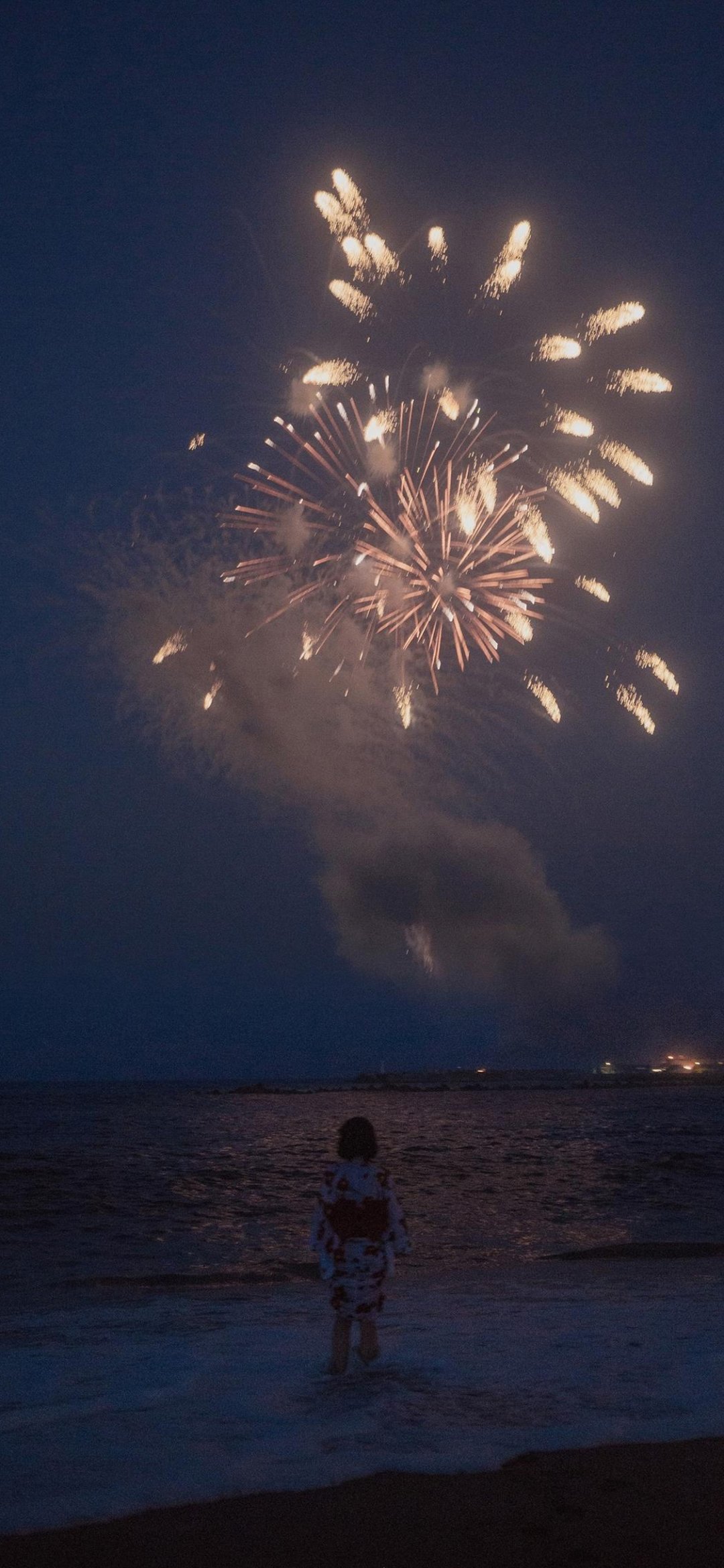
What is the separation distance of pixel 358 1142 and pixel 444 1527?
308 cm

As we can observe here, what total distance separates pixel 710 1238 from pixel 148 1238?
9.65 metres

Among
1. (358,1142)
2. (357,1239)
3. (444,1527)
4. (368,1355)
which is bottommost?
(444,1527)

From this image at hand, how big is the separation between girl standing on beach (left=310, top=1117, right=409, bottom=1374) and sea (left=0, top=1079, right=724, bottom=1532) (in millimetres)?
355

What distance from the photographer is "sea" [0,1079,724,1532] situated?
5707 millimetres

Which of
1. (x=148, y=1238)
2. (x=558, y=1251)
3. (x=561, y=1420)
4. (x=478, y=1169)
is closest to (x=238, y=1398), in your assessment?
(x=561, y=1420)

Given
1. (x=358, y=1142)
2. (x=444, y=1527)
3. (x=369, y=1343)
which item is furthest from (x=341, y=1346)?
(x=444, y=1527)

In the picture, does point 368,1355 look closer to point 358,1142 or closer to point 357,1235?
point 357,1235

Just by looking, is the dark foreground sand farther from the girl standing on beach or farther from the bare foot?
the bare foot

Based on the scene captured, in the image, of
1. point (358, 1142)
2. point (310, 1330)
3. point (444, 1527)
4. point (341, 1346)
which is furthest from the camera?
point (310, 1330)

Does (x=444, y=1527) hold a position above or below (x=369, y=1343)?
below

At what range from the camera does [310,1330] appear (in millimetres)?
9773

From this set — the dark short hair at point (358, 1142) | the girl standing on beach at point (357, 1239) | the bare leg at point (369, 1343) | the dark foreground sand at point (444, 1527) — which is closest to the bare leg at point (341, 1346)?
the girl standing on beach at point (357, 1239)

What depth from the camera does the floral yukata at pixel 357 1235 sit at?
7.36 m

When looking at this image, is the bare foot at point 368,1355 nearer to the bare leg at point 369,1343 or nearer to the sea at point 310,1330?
the bare leg at point 369,1343
